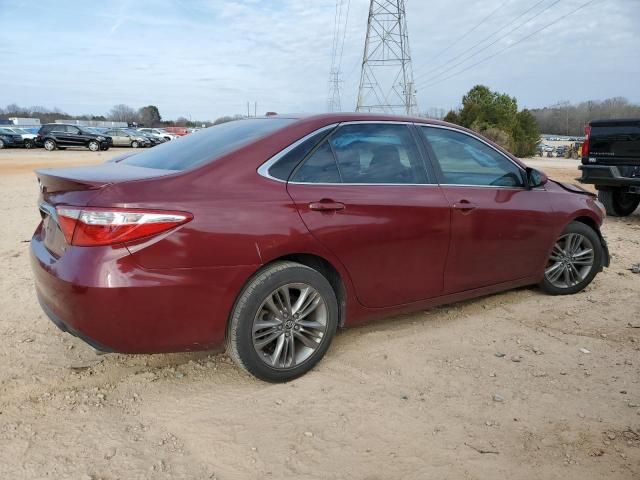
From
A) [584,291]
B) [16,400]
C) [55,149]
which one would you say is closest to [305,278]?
[16,400]

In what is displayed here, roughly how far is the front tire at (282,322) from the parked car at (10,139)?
121 ft

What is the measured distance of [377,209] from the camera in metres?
3.47

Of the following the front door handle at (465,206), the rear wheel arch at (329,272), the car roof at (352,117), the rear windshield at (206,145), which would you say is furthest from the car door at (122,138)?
the rear wheel arch at (329,272)

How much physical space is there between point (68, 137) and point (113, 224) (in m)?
34.4

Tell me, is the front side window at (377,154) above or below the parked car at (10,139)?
below

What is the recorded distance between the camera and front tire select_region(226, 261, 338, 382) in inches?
119

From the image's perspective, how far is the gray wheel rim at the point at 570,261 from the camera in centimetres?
480

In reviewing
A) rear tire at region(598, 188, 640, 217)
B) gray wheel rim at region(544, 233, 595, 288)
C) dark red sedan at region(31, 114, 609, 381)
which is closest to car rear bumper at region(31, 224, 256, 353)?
dark red sedan at region(31, 114, 609, 381)

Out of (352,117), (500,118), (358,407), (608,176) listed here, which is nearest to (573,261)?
(352,117)

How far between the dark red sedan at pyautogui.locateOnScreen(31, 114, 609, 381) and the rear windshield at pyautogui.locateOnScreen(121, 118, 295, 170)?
20 millimetres

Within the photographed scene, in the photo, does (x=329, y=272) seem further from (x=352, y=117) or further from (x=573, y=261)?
(x=573, y=261)

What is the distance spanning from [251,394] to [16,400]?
1.30 m

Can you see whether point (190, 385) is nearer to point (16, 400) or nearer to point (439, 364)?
point (16, 400)

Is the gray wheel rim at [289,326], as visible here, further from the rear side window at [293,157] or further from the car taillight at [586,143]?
the car taillight at [586,143]
